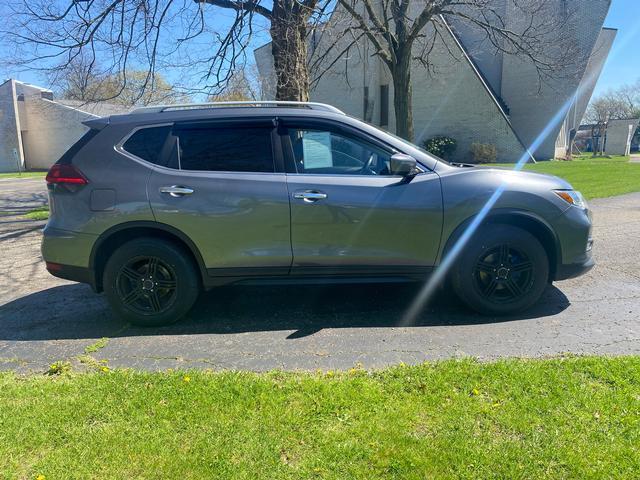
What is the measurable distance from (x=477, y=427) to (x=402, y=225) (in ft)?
6.26

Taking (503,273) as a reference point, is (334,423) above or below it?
below

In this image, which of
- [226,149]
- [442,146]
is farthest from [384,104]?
[226,149]

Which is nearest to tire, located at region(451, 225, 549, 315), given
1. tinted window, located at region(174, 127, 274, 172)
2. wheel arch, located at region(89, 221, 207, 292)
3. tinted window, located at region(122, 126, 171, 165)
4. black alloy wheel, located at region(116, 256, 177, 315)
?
tinted window, located at region(174, 127, 274, 172)

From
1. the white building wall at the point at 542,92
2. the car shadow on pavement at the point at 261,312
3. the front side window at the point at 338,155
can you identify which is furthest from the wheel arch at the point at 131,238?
the white building wall at the point at 542,92

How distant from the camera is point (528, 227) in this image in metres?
4.25

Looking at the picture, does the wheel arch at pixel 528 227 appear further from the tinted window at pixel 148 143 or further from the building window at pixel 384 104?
the building window at pixel 384 104

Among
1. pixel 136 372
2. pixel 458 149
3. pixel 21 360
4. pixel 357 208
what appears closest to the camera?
pixel 136 372

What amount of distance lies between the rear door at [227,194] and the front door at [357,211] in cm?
15

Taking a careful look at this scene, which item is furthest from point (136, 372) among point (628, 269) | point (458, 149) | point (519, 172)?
point (458, 149)

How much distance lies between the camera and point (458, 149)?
28.3m

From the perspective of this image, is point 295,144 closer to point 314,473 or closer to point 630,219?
point 314,473

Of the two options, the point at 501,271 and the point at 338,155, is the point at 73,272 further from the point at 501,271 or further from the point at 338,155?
the point at 501,271

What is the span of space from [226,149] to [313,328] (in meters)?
1.82

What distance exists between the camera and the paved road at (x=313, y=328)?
3.61 metres
